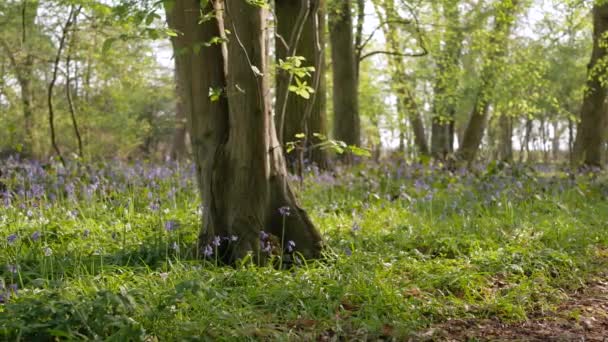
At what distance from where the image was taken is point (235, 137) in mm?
4562

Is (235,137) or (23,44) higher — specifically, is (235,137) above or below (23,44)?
below

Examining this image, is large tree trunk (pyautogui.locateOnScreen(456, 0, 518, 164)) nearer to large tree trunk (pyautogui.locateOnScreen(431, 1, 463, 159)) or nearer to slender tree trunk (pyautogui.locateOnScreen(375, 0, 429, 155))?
large tree trunk (pyautogui.locateOnScreen(431, 1, 463, 159))

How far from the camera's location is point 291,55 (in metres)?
4.86

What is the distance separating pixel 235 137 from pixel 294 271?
1.12 meters

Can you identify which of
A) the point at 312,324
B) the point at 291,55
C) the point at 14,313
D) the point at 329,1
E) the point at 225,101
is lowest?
the point at 312,324

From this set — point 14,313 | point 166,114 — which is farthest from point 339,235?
point 166,114

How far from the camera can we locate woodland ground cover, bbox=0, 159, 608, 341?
3154mm

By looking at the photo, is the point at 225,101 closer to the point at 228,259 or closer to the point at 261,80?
the point at 261,80

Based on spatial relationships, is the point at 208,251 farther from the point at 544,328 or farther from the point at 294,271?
the point at 544,328

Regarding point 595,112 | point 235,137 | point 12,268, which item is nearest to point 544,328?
point 235,137

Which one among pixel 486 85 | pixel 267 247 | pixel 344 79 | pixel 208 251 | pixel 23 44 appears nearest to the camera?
pixel 208 251

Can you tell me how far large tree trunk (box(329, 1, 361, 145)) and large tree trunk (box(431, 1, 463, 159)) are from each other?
2714 millimetres

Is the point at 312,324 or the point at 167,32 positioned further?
the point at 167,32

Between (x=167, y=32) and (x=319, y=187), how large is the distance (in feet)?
15.3
